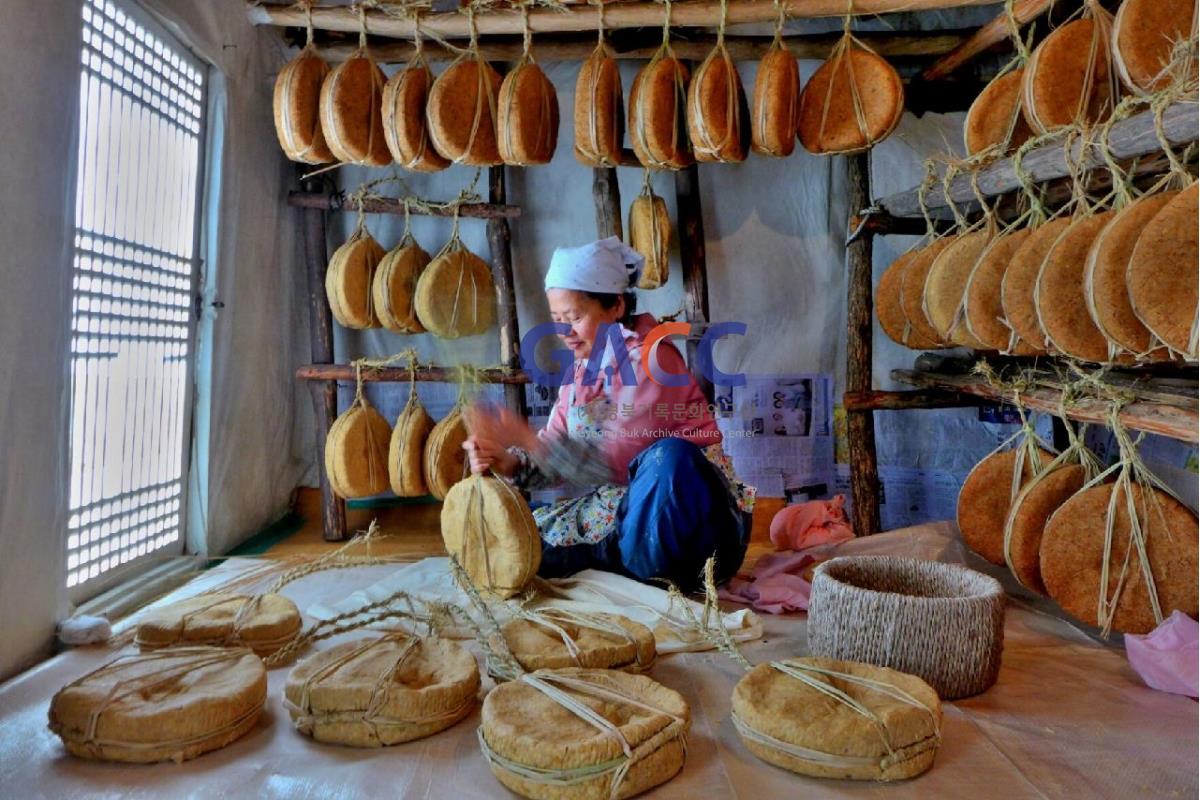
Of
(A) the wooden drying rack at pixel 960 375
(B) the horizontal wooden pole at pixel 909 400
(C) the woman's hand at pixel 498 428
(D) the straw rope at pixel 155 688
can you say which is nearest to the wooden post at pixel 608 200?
(A) the wooden drying rack at pixel 960 375

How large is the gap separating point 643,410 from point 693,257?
1.00m

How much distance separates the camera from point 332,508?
3.66m

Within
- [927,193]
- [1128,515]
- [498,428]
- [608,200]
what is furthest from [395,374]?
[1128,515]

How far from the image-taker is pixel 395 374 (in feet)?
11.8

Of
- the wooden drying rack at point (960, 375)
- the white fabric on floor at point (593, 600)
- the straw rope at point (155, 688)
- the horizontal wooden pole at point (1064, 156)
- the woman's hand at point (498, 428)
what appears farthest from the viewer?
the woman's hand at point (498, 428)

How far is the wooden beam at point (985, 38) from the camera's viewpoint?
2.68 metres

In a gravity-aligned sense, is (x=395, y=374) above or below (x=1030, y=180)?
below

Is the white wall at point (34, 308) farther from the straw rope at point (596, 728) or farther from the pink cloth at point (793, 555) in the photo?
the pink cloth at point (793, 555)

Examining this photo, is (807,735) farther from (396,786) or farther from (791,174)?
(791,174)

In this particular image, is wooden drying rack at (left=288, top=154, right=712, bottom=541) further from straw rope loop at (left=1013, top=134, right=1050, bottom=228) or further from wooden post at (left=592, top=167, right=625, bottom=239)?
straw rope loop at (left=1013, top=134, right=1050, bottom=228)

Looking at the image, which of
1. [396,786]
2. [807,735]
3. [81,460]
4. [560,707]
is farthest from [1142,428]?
[81,460]

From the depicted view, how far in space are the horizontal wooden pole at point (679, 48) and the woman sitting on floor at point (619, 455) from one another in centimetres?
96

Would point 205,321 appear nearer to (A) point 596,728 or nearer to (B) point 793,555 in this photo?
(B) point 793,555

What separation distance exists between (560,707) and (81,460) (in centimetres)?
164
